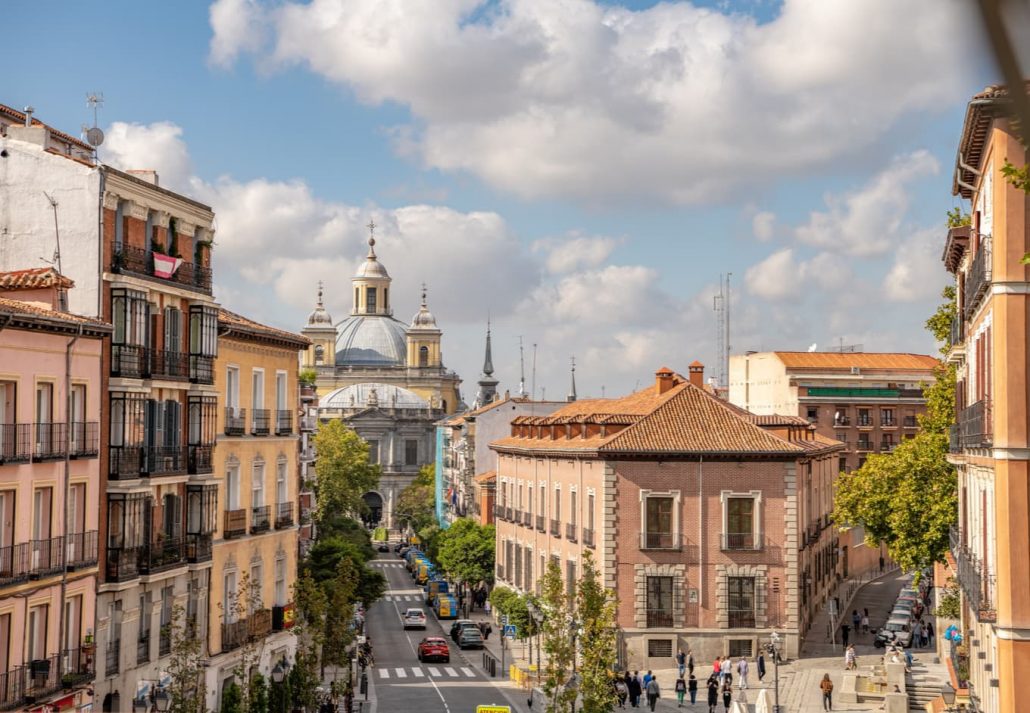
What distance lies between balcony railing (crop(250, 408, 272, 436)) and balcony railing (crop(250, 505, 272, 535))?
95.0 inches

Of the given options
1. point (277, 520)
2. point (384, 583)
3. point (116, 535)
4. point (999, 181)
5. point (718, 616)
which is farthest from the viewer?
point (384, 583)

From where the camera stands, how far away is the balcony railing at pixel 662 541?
56406 mm

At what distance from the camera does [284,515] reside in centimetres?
4825

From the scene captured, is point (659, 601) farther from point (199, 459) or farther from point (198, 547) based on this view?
point (199, 459)

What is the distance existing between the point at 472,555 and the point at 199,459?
157 feet

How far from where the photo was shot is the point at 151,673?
36344 millimetres

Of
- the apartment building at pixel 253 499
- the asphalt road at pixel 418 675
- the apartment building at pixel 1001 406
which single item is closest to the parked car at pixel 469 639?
the asphalt road at pixel 418 675

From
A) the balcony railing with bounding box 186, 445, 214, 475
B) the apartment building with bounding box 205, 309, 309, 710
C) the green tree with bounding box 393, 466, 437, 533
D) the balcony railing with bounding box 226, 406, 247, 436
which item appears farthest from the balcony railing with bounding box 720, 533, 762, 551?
the green tree with bounding box 393, 466, 437, 533

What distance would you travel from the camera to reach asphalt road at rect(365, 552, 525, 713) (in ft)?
166

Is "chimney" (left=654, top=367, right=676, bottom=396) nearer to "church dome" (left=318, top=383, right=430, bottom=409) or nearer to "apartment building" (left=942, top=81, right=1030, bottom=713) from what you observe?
"apartment building" (left=942, top=81, right=1030, bottom=713)

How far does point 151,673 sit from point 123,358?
823 cm

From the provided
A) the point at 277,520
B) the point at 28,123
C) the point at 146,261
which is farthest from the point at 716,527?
the point at 28,123

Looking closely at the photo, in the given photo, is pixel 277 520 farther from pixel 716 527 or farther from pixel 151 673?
pixel 716 527

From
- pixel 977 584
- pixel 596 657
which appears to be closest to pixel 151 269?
pixel 596 657
